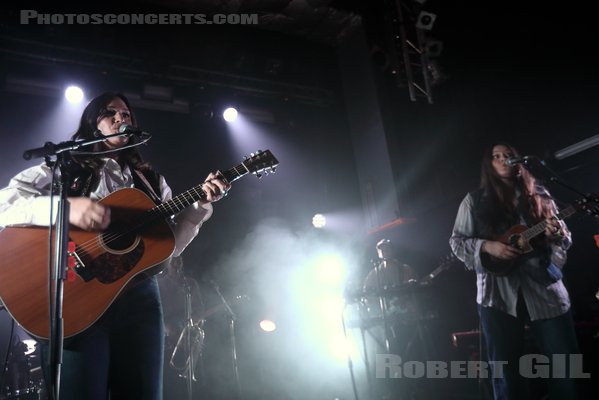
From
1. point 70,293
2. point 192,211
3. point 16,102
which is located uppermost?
point 16,102

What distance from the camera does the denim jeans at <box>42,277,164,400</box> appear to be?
1688 mm

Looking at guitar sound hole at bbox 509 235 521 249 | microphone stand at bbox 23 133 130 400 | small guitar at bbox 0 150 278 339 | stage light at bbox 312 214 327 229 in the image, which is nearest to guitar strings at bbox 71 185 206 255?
small guitar at bbox 0 150 278 339

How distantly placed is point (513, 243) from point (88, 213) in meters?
2.78

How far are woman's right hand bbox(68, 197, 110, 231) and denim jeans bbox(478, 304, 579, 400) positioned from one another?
248cm

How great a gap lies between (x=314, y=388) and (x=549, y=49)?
634cm

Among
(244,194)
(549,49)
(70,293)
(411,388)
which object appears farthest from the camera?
(244,194)

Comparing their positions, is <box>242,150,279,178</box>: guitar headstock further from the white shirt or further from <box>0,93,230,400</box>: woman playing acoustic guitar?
the white shirt

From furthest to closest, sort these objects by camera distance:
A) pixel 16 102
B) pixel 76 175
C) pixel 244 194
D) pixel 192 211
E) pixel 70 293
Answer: pixel 244 194, pixel 16 102, pixel 192 211, pixel 76 175, pixel 70 293

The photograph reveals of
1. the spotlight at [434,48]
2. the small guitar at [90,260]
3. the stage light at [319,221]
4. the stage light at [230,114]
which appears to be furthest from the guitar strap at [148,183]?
the stage light at [319,221]

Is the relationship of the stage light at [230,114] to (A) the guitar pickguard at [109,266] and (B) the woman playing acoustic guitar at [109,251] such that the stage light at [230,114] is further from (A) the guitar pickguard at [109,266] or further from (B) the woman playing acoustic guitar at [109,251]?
(A) the guitar pickguard at [109,266]

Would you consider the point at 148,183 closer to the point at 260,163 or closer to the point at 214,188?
the point at 214,188

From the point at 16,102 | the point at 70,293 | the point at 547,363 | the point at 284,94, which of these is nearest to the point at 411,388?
the point at 547,363

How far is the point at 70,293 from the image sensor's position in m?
1.93

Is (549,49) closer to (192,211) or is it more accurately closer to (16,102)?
(192,211)
